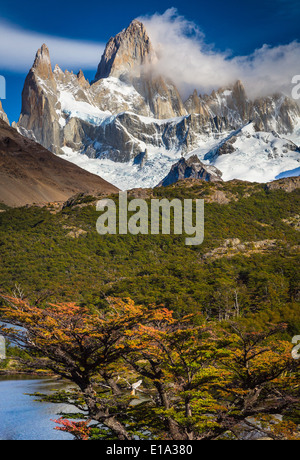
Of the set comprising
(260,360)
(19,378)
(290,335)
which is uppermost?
(260,360)

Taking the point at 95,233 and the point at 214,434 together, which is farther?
the point at 95,233

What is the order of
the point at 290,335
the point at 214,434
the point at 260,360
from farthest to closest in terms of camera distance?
the point at 290,335 → the point at 260,360 → the point at 214,434

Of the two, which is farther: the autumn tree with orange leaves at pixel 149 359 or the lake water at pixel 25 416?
the lake water at pixel 25 416

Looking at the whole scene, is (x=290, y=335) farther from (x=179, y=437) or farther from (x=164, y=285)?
(x=179, y=437)

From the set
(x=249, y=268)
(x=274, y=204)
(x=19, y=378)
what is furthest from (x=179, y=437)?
(x=274, y=204)

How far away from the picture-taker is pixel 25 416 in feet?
130

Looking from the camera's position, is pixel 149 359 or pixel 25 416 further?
pixel 25 416

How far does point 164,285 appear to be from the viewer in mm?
84562

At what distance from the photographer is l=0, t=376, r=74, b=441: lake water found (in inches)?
1297

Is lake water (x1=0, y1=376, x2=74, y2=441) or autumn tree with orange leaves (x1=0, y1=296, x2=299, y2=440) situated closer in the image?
autumn tree with orange leaves (x1=0, y1=296, x2=299, y2=440)

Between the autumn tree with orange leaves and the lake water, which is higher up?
the autumn tree with orange leaves

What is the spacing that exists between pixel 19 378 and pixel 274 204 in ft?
352

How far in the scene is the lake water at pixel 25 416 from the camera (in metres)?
32.9
